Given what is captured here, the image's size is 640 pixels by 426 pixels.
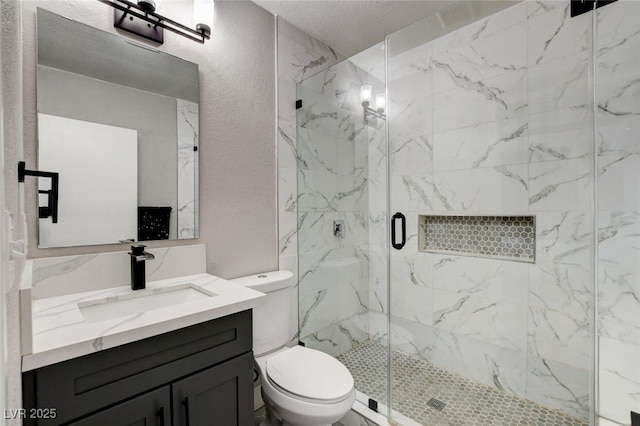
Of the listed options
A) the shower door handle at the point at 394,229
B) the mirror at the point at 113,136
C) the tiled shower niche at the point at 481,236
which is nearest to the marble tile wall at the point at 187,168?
the mirror at the point at 113,136

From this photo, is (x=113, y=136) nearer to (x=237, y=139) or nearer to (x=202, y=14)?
(x=237, y=139)

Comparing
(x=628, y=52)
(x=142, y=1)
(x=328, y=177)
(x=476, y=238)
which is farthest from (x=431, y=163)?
(x=142, y=1)

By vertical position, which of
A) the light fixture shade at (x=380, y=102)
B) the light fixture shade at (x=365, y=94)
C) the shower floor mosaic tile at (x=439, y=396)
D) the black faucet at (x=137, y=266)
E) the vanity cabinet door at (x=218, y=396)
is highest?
the light fixture shade at (x=365, y=94)

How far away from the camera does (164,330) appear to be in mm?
974

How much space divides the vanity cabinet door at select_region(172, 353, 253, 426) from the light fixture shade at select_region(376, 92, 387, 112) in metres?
1.71

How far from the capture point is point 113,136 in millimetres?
1352

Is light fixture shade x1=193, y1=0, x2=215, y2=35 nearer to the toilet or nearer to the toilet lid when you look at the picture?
the toilet

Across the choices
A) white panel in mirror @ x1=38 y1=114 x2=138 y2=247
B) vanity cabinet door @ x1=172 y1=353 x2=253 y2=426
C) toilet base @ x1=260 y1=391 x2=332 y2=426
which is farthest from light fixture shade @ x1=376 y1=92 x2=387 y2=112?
toilet base @ x1=260 y1=391 x2=332 y2=426

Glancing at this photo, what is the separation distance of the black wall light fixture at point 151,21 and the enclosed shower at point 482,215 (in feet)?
2.54

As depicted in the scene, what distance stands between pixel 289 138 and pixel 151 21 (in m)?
0.94

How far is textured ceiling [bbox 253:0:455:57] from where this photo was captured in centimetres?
187

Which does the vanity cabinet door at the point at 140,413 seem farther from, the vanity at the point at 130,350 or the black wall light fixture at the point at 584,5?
the black wall light fixture at the point at 584,5

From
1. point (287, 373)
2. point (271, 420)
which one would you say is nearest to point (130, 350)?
point (287, 373)

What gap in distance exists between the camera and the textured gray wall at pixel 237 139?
165 centimetres
